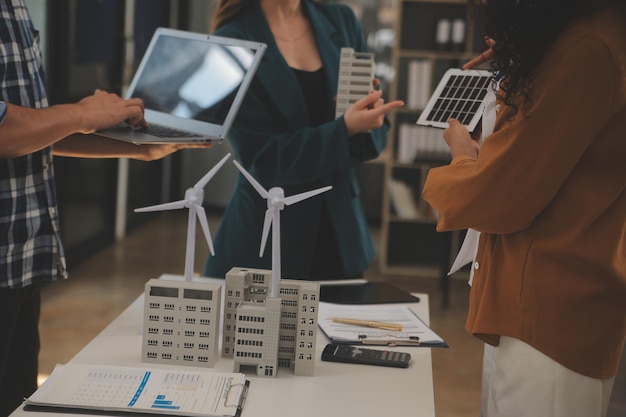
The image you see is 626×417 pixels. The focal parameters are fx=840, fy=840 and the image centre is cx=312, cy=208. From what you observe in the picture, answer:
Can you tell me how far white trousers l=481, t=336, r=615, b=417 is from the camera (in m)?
1.46

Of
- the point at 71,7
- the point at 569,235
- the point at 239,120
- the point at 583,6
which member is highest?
the point at 71,7

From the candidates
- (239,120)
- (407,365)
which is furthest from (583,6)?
(239,120)

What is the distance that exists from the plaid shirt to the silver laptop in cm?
35

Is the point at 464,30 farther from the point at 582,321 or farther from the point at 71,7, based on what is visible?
the point at 582,321

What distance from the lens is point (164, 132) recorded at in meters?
2.07

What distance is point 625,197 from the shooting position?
147cm

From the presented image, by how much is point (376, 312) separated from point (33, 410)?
886mm

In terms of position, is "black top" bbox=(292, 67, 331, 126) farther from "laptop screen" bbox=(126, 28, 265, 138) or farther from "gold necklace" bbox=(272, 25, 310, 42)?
"laptop screen" bbox=(126, 28, 265, 138)

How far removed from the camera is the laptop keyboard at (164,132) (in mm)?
2027

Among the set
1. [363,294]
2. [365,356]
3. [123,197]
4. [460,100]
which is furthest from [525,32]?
[123,197]

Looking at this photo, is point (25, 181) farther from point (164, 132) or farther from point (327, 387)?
point (327, 387)

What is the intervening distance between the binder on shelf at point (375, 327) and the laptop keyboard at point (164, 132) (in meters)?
0.54

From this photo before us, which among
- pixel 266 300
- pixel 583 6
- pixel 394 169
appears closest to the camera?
pixel 583 6

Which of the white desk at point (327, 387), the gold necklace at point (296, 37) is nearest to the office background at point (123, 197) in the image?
the gold necklace at point (296, 37)
